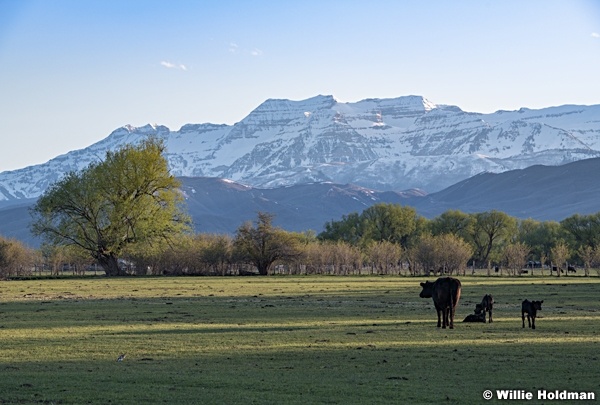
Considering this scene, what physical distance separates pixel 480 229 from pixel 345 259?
39.9 metres

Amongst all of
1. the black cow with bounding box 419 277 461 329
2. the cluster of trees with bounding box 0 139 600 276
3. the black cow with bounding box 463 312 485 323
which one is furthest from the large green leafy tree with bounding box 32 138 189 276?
the black cow with bounding box 419 277 461 329

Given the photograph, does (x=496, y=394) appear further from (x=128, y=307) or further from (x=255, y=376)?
(x=128, y=307)

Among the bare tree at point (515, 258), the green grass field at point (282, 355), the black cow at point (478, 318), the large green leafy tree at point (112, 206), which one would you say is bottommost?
the green grass field at point (282, 355)

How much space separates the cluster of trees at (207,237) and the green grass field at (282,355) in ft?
179

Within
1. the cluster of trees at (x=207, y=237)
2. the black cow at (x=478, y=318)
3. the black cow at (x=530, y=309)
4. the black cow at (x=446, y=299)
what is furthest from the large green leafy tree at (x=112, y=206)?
the black cow at (x=530, y=309)

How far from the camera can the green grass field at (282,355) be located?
2055cm

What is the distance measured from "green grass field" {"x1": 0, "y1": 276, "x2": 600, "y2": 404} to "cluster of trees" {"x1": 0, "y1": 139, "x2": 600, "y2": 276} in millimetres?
54446

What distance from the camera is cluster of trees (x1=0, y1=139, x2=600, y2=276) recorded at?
99.9 m

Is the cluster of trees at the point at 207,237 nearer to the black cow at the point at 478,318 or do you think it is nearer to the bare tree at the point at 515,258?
the bare tree at the point at 515,258

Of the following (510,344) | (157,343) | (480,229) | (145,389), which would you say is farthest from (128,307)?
(480,229)

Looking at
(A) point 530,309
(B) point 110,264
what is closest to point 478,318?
(A) point 530,309

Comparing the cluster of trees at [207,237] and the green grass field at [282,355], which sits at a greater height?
the cluster of trees at [207,237]

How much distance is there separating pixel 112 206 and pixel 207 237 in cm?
3476

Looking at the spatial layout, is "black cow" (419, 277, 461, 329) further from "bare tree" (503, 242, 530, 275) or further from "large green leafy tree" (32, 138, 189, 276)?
"bare tree" (503, 242, 530, 275)
